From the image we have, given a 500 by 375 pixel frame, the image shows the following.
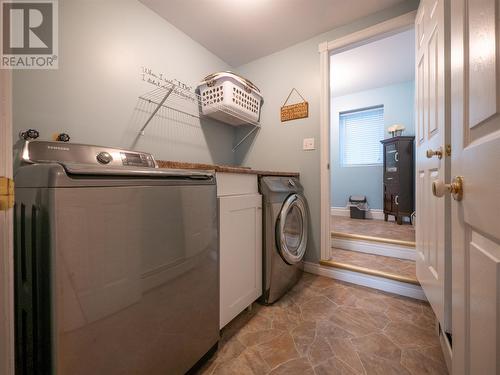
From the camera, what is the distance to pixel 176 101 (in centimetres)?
180

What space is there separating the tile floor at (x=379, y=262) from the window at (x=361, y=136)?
233 centimetres

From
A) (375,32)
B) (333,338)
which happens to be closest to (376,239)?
(333,338)

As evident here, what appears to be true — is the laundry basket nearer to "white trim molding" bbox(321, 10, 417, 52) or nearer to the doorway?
the doorway

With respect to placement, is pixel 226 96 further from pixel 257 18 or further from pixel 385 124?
pixel 385 124

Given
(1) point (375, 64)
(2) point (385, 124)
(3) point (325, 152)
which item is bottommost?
(3) point (325, 152)

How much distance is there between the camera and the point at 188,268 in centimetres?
85

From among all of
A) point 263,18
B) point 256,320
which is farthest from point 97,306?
point 263,18

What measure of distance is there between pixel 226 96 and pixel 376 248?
7.16ft

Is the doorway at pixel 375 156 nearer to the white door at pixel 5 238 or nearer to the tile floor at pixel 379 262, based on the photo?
the tile floor at pixel 379 262

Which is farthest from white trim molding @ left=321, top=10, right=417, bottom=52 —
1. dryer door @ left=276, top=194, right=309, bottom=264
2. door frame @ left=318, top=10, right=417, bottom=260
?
dryer door @ left=276, top=194, right=309, bottom=264

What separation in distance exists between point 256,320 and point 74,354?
1010 millimetres

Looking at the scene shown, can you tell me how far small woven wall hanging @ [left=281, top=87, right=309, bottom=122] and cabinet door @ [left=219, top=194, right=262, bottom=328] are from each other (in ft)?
3.56

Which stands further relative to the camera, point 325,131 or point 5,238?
point 325,131

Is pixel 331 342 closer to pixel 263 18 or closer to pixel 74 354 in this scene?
pixel 74 354
